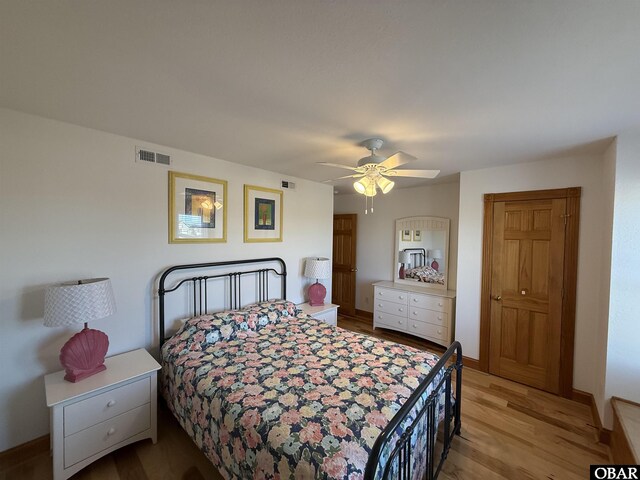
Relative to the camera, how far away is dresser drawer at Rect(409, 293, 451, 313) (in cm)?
372

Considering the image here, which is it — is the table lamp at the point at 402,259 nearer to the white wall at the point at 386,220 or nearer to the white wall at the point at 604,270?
the white wall at the point at 386,220

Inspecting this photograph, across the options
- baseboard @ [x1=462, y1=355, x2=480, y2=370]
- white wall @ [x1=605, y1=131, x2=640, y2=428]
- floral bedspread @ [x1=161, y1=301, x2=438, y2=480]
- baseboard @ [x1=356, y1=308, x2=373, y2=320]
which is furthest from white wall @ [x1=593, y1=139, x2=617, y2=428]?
baseboard @ [x1=356, y1=308, x2=373, y2=320]

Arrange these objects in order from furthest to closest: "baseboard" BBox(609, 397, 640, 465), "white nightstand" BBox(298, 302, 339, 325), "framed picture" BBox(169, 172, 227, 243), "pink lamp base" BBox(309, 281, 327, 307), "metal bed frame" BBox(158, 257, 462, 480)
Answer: "pink lamp base" BBox(309, 281, 327, 307) < "white nightstand" BBox(298, 302, 339, 325) < "framed picture" BBox(169, 172, 227, 243) < "baseboard" BBox(609, 397, 640, 465) < "metal bed frame" BBox(158, 257, 462, 480)

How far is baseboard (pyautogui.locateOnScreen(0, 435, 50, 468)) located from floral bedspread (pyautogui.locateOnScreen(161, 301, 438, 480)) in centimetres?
84

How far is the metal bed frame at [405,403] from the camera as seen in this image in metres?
1.16

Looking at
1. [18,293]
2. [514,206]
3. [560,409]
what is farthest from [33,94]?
[560,409]

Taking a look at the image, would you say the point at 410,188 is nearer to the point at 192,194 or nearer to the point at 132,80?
the point at 192,194

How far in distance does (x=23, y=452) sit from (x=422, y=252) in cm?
481

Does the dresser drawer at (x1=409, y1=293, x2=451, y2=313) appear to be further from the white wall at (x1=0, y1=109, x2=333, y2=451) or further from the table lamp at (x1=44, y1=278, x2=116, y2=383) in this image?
the table lamp at (x1=44, y1=278, x2=116, y2=383)

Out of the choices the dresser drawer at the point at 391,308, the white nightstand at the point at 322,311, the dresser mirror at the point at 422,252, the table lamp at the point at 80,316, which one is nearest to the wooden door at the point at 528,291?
the dresser mirror at the point at 422,252

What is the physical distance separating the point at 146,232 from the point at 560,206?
165 inches

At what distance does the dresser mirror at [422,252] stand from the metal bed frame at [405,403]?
1609 mm

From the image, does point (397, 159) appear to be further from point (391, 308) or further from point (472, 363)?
point (391, 308)

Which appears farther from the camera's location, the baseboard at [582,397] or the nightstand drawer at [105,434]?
the baseboard at [582,397]
